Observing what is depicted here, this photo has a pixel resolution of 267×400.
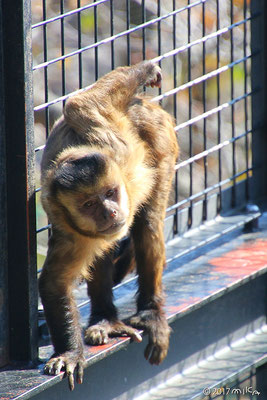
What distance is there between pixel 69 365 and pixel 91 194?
76 cm

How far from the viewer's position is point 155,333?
382cm

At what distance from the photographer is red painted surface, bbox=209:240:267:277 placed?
4.55 m

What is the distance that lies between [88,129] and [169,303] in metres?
1.12

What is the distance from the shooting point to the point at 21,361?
3420 millimetres

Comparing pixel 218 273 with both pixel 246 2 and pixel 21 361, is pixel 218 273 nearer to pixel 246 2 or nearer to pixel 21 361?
pixel 21 361

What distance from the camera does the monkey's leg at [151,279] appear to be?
3.83 metres

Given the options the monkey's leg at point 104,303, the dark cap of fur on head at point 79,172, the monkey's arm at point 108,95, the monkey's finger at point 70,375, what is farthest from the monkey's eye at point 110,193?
the monkey's finger at point 70,375

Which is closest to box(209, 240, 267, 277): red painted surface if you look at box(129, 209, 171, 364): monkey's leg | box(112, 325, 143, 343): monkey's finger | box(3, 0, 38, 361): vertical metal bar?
box(129, 209, 171, 364): monkey's leg

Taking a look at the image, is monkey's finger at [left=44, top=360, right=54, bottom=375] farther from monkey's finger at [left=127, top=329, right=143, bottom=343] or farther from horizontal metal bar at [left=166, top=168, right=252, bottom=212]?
horizontal metal bar at [left=166, top=168, right=252, bottom=212]

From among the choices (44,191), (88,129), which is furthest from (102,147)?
(44,191)

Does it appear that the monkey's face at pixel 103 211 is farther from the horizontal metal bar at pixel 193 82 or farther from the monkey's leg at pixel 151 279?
the horizontal metal bar at pixel 193 82

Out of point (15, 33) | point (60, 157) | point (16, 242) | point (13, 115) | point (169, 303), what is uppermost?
point (15, 33)

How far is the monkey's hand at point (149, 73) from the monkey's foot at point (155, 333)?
1.14 m

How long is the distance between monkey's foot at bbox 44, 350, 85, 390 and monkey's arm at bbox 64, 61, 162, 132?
3.29 ft
